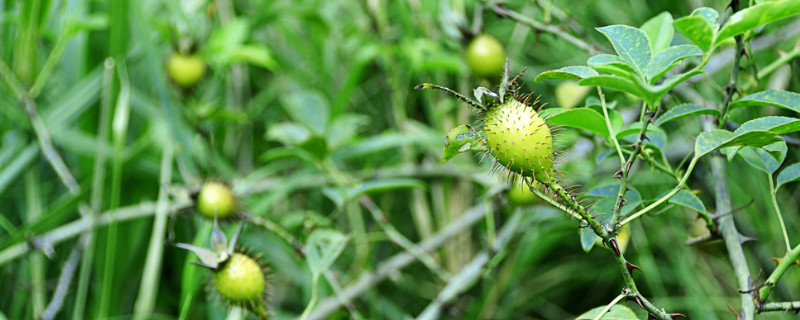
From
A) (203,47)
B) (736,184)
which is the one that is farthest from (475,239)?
(203,47)

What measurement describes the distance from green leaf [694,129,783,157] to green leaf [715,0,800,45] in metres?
0.07

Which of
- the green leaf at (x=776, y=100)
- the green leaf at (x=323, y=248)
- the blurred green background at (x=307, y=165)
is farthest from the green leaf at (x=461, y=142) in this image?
the blurred green background at (x=307, y=165)

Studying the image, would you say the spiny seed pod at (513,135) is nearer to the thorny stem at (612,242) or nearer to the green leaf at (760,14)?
the thorny stem at (612,242)

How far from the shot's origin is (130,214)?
115 cm

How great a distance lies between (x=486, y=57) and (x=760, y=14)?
0.60m

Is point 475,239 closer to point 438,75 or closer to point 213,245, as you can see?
point 438,75

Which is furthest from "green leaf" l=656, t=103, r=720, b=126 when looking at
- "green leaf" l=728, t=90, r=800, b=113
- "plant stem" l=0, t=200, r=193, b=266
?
"plant stem" l=0, t=200, r=193, b=266

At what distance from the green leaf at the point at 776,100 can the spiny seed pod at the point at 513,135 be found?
0.16 metres

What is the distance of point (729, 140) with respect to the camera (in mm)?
455

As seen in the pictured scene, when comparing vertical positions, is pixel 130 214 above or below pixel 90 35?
below

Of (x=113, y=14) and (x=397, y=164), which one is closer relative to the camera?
(x=113, y=14)

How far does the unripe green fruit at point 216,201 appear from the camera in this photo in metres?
0.85

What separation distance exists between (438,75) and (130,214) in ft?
2.24

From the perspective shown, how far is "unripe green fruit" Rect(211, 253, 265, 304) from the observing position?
26.9 inches
